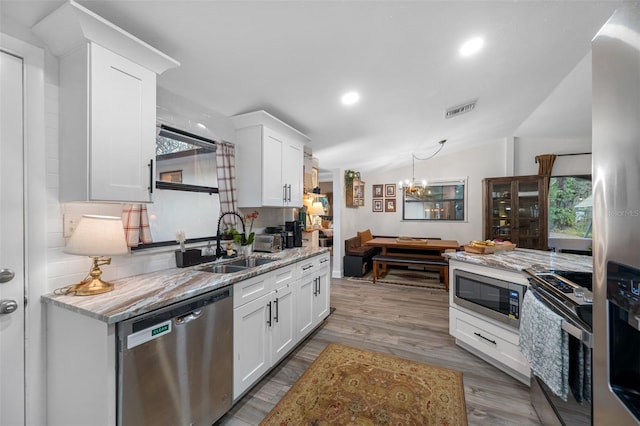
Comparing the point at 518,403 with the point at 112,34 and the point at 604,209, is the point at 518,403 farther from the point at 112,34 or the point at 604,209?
the point at 112,34

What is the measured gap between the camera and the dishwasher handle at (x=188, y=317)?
1.38 m

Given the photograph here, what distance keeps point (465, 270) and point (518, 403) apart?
1.03 meters

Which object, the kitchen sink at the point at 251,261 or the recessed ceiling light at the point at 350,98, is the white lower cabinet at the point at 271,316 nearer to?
the kitchen sink at the point at 251,261

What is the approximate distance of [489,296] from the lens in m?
2.23

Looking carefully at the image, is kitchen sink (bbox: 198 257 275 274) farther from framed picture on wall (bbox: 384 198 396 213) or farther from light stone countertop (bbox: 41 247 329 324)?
framed picture on wall (bbox: 384 198 396 213)

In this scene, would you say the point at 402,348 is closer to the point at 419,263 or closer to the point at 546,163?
the point at 419,263

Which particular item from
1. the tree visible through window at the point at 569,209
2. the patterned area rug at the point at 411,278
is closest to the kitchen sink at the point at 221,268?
the patterned area rug at the point at 411,278

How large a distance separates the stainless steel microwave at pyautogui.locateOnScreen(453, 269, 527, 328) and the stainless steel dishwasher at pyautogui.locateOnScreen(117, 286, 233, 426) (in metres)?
2.12

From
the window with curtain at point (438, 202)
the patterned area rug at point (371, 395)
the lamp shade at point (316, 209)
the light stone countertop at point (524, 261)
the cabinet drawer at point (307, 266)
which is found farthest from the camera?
the window with curtain at point (438, 202)

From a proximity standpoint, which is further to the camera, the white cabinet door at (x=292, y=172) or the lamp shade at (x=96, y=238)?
the white cabinet door at (x=292, y=172)

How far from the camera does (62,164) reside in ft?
4.76

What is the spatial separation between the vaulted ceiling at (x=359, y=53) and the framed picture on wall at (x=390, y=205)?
329 cm

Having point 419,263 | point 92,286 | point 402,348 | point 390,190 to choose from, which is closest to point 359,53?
point 92,286

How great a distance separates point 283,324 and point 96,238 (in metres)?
1.52
